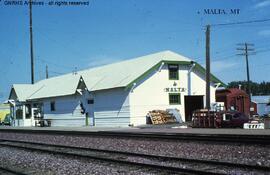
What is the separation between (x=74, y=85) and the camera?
4938 cm

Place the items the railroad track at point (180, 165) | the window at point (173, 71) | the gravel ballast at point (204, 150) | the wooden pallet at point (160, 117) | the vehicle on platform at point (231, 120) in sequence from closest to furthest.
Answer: the railroad track at point (180, 165), the gravel ballast at point (204, 150), the vehicle on platform at point (231, 120), the wooden pallet at point (160, 117), the window at point (173, 71)

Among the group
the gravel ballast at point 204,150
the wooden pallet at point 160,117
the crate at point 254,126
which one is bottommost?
the gravel ballast at point 204,150

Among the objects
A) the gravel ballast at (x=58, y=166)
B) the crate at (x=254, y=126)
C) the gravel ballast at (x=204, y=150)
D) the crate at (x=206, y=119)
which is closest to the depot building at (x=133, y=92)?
the crate at (x=206, y=119)

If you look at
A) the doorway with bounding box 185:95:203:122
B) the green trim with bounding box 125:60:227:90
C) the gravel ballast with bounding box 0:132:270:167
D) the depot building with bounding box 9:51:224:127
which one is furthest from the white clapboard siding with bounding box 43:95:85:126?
the gravel ballast with bounding box 0:132:270:167

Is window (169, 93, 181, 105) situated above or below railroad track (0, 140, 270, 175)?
above

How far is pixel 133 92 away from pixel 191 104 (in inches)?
278

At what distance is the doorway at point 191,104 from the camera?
42.0 metres

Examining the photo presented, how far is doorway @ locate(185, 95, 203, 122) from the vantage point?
42.0m

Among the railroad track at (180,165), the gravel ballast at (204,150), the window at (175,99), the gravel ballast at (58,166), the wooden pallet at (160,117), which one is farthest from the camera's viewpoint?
the window at (175,99)

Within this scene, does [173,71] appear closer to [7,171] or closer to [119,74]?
[119,74]

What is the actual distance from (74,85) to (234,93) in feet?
57.8

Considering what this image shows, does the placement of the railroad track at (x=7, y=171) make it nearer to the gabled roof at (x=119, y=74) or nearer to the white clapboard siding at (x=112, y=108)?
the gabled roof at (x=119, y=74)

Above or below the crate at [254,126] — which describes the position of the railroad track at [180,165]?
below

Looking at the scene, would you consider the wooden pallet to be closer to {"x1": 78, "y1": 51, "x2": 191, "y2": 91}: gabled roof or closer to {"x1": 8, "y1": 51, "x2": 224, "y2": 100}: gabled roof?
{"x1": 8, "y1": 51, "x2": 224, "y2": 100}: gabled roof
